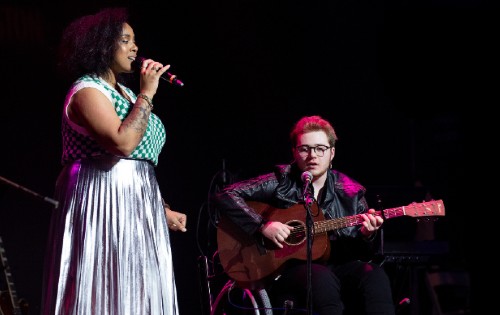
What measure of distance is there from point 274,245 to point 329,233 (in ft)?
1.11

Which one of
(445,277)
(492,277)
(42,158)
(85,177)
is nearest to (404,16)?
(492,277)

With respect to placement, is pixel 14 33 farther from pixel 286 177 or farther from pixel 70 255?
pixel 70 255

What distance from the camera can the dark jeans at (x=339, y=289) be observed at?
154 inches

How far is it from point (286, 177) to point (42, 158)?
1.82m

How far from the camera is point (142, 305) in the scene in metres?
3.01

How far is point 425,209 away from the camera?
4.25 meters

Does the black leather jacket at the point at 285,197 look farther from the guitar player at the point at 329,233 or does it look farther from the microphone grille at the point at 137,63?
the microphone grille at the point at 137,63

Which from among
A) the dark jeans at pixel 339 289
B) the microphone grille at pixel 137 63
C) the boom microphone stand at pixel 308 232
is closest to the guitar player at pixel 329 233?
the dark jeans at pixel 339 289

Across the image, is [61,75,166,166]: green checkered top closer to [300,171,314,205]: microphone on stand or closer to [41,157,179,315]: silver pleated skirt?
[41,157,179,315]: silver pleated skirt

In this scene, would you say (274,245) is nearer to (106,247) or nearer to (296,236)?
(296,236)

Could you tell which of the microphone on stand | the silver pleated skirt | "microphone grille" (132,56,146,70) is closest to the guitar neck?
the microphone on stand

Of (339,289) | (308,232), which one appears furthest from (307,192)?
(339,289)

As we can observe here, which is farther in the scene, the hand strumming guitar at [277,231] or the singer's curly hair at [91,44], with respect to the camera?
the hand strumming guitar at [277,231]

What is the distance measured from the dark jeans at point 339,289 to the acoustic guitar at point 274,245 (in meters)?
0.09
